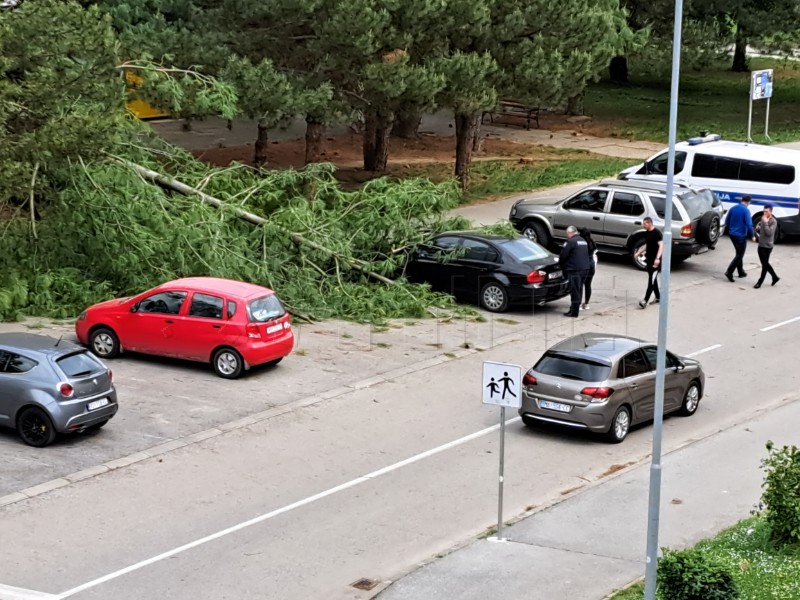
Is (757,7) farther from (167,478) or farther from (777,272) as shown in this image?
(167,478)

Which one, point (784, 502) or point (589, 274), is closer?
point (784, 502)

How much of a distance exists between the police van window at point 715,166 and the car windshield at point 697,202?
7.89ft

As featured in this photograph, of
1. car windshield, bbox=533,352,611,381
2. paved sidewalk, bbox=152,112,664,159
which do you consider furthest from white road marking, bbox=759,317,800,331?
paved sidewalk, bbox=152,112,664,159

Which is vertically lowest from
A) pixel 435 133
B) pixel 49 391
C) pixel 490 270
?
pixel 49 391

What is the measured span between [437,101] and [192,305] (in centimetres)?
1385

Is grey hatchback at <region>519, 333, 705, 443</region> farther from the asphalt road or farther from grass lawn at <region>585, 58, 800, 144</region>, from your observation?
grass lawn at <region>585, 58, 800, 144</region>

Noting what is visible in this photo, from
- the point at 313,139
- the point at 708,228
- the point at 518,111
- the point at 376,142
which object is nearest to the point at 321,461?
the point at 708,228

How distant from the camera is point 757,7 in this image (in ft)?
155

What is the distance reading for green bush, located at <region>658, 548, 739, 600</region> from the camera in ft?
38.4

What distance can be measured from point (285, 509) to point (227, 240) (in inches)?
376

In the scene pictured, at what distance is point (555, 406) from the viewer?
1855 cm

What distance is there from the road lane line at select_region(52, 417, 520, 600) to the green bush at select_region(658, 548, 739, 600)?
526 centimetres

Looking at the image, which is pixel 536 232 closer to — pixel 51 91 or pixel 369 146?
pixel 369 146

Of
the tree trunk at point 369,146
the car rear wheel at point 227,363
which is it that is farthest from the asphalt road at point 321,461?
the tree trunk at point 369,146
